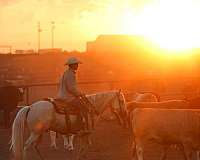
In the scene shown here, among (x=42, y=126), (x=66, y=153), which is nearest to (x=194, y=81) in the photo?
(x=66, y=153)

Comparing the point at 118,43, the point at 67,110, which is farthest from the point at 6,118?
the point at 118,43

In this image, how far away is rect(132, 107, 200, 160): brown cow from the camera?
11.2m

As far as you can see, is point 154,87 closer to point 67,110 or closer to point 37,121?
point 67,110

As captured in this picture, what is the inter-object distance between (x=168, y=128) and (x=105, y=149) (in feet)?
14.2

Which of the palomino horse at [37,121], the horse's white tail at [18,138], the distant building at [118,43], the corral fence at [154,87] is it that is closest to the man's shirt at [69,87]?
the palomino horse at [37,121]

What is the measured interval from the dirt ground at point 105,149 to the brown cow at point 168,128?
6.27ft

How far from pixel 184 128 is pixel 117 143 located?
18.5 feet

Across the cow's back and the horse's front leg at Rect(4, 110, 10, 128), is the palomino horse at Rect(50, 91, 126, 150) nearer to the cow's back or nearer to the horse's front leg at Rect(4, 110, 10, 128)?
the cow's back

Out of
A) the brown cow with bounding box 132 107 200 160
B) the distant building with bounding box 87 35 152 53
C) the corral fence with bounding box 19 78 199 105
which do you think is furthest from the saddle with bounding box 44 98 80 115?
the distant building with bounding box 87 35 152 53

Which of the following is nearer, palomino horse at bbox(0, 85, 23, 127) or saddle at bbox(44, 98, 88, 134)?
saddle at bbox(44, 98, 88, 134)

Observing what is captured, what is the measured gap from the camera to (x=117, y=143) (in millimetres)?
16703

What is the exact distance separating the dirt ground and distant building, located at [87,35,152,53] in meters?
90.0

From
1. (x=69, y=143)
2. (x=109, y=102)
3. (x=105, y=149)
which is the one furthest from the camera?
(x=69, y=143)

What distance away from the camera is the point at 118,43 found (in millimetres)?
120875
